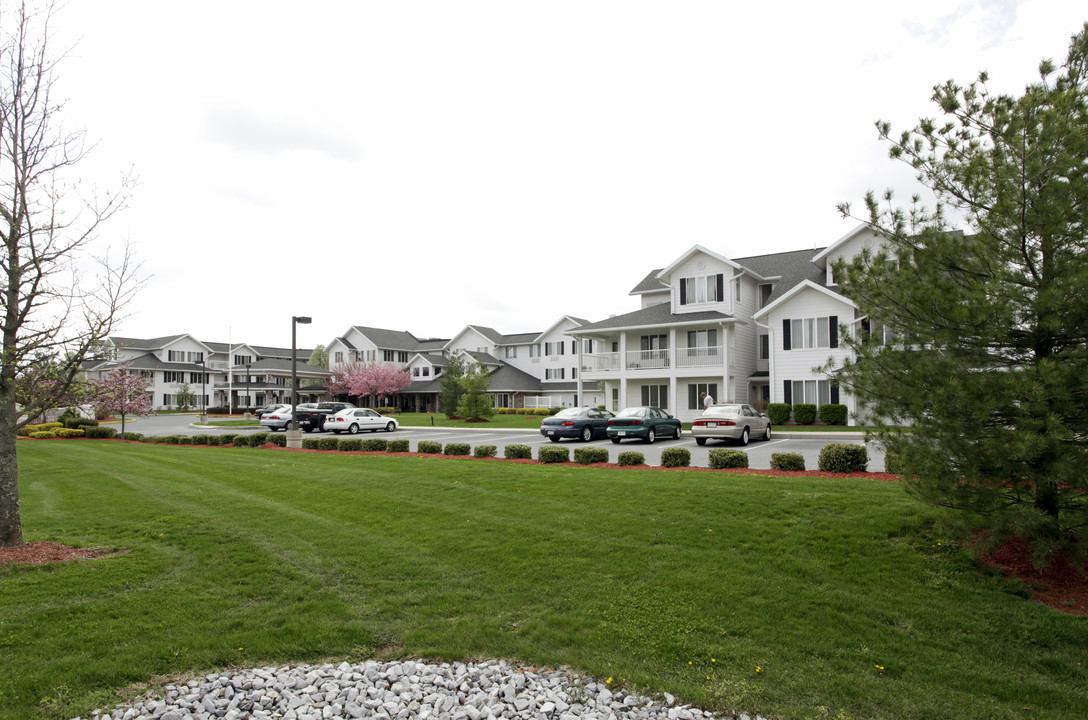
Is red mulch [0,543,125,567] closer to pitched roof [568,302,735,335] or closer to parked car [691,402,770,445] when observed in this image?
parked car [691,402,770,445]

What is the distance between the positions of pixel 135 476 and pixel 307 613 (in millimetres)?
12534

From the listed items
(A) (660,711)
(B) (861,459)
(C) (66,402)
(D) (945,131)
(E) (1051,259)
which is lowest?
(A) (660,711)

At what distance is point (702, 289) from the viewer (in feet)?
114

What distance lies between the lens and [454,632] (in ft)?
19.5

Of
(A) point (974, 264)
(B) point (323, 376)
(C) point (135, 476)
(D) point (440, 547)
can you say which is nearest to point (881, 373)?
(A) point (974, 264)

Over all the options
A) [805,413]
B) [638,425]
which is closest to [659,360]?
[805,413]

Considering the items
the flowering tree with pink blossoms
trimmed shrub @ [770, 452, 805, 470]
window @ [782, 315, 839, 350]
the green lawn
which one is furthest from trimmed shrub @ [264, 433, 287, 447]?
the flowering tree with pink blossoms

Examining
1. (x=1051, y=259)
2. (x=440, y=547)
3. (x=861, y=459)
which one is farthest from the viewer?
(x=861, y=459)

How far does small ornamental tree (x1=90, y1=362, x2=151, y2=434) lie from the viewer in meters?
8.96

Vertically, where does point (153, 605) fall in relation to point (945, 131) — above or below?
below

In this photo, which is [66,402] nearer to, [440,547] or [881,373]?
[440,547]

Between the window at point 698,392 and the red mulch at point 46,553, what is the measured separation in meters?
29.6

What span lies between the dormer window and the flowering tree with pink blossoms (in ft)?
124

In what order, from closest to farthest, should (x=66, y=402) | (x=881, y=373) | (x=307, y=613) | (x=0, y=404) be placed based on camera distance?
1. (x=307, y=613)
2. (x=881, y=373)
3. (x=0, y=404)
4. (x=66, y=402)
